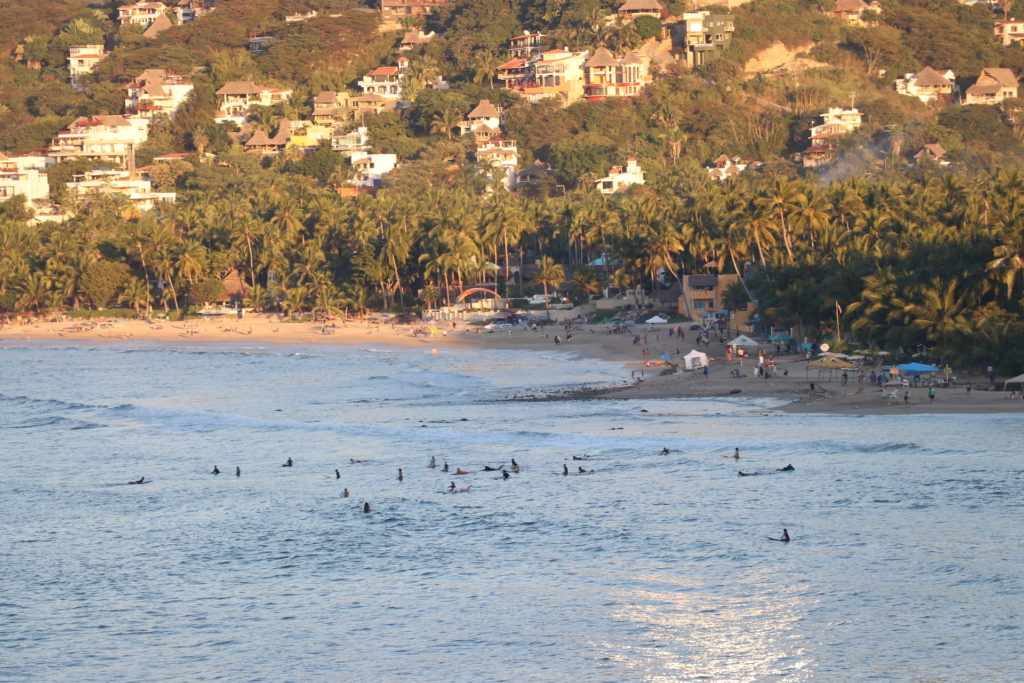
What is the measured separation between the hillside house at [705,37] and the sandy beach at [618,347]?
85.9m

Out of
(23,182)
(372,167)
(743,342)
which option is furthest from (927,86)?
(743,342)

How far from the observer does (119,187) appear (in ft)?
477

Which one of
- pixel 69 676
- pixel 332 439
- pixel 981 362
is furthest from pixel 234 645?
pixel 981 362

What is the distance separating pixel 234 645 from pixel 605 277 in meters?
70.5

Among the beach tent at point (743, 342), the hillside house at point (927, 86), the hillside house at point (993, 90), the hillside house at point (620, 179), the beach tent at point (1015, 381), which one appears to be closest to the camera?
the beach tent at point (1015, 381)

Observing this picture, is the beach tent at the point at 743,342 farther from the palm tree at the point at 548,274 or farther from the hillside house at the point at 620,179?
the hillside house at the point at 620,179

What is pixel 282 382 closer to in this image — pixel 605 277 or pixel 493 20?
pixel 605 277

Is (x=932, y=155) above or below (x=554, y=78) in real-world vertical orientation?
below

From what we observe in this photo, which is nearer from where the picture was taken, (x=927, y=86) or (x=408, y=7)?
(x=927, y=86)

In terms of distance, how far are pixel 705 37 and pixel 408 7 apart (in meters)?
50.4

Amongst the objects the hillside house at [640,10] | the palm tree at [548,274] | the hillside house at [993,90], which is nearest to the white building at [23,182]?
the palm tree at [548,274]

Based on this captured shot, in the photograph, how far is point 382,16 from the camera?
196375 millimetres

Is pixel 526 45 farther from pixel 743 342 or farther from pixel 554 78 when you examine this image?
pixel 743 342

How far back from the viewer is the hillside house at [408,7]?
197 meters
